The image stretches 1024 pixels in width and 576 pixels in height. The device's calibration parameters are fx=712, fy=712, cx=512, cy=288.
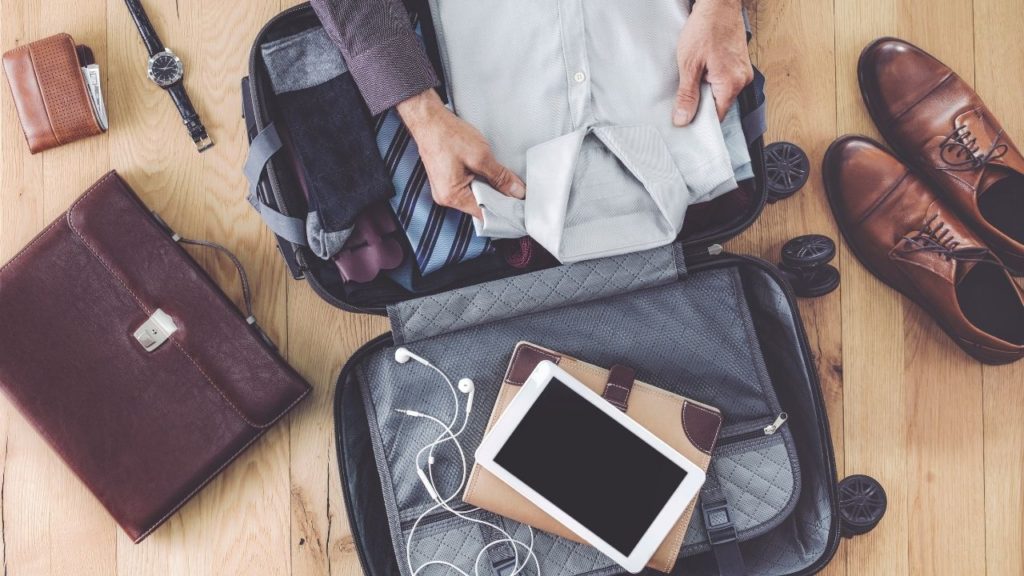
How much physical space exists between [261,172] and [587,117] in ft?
1.42

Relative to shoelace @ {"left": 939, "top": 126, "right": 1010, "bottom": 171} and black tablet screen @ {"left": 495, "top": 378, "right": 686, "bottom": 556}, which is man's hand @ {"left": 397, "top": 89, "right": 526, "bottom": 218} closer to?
black tablet screen @ {"left": 495, "top": 378, "right": 686, "bottom": 556}

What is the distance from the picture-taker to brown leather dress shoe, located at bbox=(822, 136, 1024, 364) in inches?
42.9

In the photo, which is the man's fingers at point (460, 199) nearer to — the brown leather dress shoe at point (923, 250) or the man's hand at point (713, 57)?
the man's hand at point (713, 57)

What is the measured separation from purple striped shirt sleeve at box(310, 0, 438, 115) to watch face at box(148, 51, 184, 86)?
1.19 ft

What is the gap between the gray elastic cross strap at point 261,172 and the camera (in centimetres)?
91

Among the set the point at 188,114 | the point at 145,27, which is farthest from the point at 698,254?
the point at 145,27

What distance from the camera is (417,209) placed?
95 cm

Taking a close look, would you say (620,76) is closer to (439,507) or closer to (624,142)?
(624,142)

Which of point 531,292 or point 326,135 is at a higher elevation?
point 326,135

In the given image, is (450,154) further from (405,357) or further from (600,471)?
(600,471)

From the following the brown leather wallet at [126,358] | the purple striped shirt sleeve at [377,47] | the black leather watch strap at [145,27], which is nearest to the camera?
the purple striped shirt sleeve at [377,47]

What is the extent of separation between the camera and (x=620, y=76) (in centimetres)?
95

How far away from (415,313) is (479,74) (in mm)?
326

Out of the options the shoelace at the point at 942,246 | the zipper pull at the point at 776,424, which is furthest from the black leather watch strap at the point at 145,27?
the shoelace at the point at 942,246
